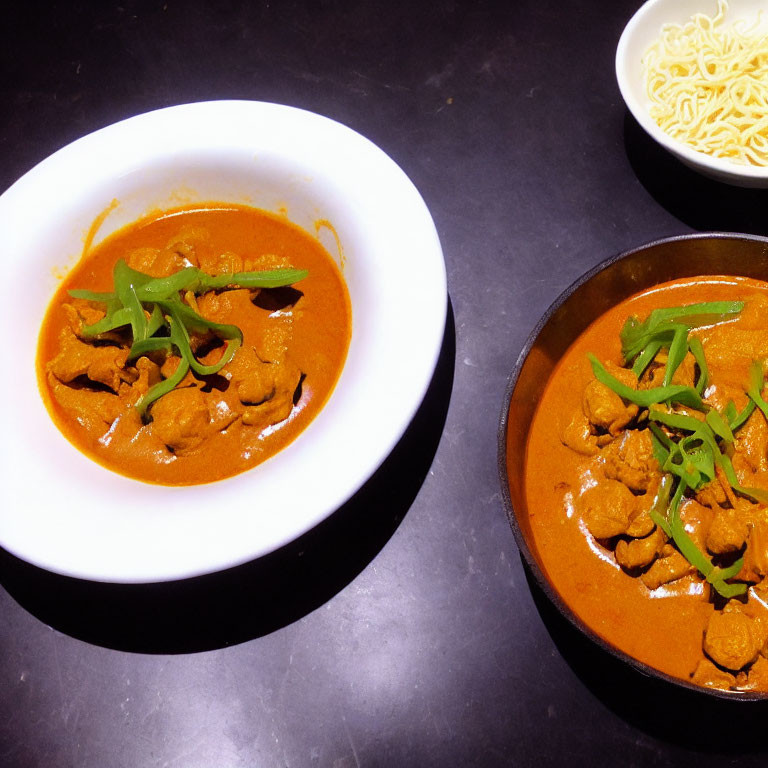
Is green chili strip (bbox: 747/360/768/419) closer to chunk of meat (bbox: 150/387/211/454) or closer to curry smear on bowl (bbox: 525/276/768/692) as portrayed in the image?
curry smear on bowl (bbox: 525/276/768/692)

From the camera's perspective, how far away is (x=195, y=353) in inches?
88.7

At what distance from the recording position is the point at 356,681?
2.22 metres

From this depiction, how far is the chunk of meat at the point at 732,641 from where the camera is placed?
179 centimetres

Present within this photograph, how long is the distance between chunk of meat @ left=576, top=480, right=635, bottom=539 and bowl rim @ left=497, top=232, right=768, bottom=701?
203 millimetres

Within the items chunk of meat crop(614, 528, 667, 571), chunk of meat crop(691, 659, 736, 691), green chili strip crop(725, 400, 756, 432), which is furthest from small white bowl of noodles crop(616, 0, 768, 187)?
chunk of meat crop(691, 659, 736, 691)

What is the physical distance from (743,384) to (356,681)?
132cm

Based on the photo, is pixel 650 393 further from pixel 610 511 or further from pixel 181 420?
pixel 181 420

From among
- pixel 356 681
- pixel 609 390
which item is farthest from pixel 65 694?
pixel 609 390

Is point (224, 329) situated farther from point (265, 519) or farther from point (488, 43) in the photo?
point (488, 43)

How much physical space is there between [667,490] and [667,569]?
191 millimetres

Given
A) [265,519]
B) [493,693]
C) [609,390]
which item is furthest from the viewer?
[493,693]

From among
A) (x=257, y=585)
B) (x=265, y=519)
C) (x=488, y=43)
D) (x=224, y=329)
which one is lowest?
(x=257, y=585)

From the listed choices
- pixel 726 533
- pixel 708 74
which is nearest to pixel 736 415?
pixel 726 533

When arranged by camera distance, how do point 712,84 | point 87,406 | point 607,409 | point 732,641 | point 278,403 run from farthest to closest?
point 712,84 < point 87,406 < point 278,403 < point 607,409 < point 732,641
